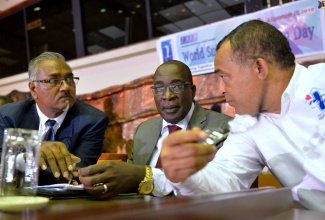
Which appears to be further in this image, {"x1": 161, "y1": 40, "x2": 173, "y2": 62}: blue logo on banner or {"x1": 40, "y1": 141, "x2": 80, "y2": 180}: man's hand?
{"x1": 161, "y1": 40, "x2": 173, "y2": 62}: blue logo on banner

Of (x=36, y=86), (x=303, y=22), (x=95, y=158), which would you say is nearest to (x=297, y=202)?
(x=95, y=158)

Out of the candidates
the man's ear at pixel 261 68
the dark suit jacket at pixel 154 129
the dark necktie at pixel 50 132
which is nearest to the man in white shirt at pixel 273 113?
the man's ear at pixel 261 68

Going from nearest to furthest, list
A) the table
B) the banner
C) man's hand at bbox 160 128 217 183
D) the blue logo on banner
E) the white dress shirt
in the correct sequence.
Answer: the table → man's hand at bbox 160 128 217 183 → the white dress shirt → the banner → the blue logo on banner

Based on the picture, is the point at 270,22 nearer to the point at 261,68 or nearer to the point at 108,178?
the point at 261,68

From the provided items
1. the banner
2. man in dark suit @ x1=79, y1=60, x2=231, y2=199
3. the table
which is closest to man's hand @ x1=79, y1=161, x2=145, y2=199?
the table

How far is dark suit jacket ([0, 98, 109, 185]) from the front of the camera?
1903 mm

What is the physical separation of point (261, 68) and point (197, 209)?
0.84 meters

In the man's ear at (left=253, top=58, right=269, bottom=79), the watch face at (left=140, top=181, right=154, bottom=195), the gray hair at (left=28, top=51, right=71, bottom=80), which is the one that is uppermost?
the gray hair at (left=28, top=51, right=71, bottom=80)

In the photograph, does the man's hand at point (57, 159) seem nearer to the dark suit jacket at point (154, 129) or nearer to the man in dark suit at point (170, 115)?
the man in dark suit at point (170, 115)

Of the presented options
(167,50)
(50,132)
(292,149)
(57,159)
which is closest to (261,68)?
(292,149)

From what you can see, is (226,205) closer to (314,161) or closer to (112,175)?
(112,175)

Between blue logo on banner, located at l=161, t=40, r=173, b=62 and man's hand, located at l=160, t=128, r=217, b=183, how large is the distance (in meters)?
2.91

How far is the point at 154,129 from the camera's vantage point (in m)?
2.16

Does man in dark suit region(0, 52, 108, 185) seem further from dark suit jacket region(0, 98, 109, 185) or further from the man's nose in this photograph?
the man's nose
